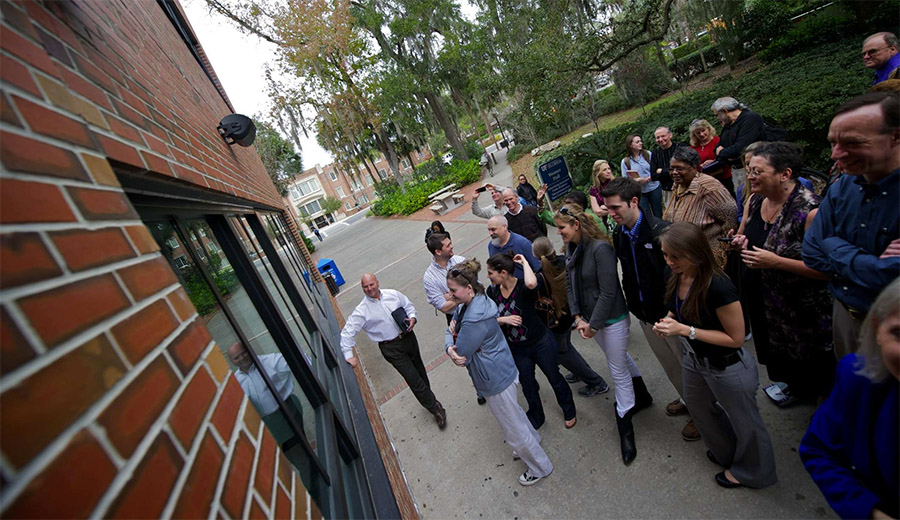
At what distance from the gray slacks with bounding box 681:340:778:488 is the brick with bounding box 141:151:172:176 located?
3004 mm

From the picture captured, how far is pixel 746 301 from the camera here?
3174mm

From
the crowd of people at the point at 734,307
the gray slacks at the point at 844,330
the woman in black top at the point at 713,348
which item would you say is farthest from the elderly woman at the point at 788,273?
the woman in black top at the point at 713,348

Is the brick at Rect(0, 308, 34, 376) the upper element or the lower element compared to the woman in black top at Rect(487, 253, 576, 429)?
upper

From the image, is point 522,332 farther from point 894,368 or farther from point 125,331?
point 125,331

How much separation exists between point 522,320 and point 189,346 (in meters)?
2.76

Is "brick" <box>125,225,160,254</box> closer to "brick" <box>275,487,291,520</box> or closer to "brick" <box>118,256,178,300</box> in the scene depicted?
"brick" <box>118,256,178,300</box>

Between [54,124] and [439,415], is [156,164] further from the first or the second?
[439,415]

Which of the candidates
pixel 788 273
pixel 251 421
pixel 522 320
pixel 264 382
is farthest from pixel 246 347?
pixel 788 273

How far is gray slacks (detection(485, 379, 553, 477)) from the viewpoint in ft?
9.71

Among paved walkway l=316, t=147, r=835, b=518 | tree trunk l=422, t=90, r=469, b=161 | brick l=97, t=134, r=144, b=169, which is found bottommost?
paved walkway l=316, t=147, r=835, b=518

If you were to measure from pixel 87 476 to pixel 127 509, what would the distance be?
0.08 metres

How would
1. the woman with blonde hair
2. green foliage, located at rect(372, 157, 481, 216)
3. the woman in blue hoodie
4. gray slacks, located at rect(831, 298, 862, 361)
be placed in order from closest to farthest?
gray slacks, located at rect(831, 298, 862, 361) → the woman in blue hoodie → the woman with blonde hair → green foliage, located at rect(372, 157, 481, 216)

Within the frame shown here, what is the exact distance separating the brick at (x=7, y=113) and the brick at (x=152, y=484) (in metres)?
0.62

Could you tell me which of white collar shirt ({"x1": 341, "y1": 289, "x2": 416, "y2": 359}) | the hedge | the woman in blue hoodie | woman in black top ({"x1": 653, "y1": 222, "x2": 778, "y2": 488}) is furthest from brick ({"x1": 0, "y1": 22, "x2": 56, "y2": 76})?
the hedge
